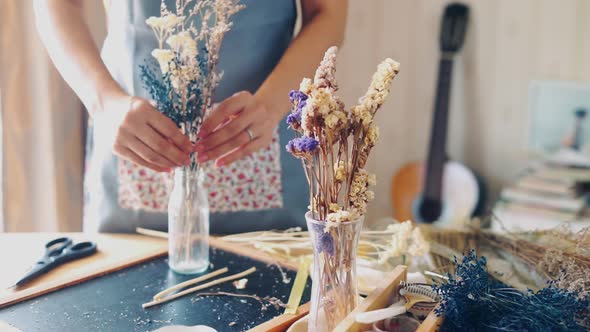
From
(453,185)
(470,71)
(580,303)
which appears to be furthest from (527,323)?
(470,71)

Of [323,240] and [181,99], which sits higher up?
[181,99]

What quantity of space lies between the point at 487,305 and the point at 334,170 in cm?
23

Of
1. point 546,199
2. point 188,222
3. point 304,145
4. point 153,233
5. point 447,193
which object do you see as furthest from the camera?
point 447,193

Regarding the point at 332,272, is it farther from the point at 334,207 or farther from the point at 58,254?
the point at 58,254

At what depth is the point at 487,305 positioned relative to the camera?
2.26 ft

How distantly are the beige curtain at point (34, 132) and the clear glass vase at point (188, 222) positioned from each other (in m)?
0.82

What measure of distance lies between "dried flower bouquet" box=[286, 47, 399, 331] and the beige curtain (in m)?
1.18

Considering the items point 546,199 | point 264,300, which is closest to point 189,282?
point 264,300

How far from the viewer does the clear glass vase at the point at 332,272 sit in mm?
690

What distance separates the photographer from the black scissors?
0.99 meters

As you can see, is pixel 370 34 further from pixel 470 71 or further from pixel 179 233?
pixel 179 233

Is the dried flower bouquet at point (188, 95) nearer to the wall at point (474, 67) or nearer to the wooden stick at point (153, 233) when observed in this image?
the wooden stick at point (153, 233)

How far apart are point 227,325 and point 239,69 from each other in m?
0.59

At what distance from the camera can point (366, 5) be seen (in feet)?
9.32
